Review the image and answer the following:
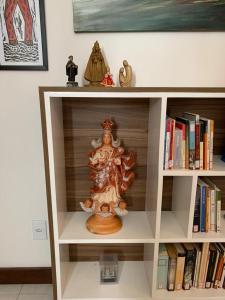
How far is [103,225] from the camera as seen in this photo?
3.89 ft

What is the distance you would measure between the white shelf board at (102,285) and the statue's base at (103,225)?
34 centimetres

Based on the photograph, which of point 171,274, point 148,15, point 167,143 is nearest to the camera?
point 167,143

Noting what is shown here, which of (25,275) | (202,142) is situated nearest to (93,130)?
(202,142)

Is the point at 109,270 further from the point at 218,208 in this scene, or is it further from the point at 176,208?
the point at 218,208

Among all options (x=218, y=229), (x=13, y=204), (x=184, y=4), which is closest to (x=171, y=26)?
(x=184, y=4)

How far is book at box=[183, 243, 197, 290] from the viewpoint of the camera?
1223 millimetres

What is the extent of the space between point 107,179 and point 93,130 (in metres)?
0.27

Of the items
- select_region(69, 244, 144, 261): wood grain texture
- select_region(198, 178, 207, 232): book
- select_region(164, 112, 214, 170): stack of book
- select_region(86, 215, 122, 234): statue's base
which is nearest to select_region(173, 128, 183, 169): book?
select_region(164, 112, 214, 170): stack of book

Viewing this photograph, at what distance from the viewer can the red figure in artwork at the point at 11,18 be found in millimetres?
1142

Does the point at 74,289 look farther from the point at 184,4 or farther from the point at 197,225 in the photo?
the point at 184,4

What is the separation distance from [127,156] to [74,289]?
28.5 inches

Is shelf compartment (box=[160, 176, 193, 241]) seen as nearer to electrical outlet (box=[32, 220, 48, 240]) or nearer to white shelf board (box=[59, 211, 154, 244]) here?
white shelf board (box=[59, 211, 154, 244])

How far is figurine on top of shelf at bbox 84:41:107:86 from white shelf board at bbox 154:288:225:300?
1040 mm

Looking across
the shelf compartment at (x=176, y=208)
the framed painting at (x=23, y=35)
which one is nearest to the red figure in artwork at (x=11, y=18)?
the framed painting at (x=23, y=35)
